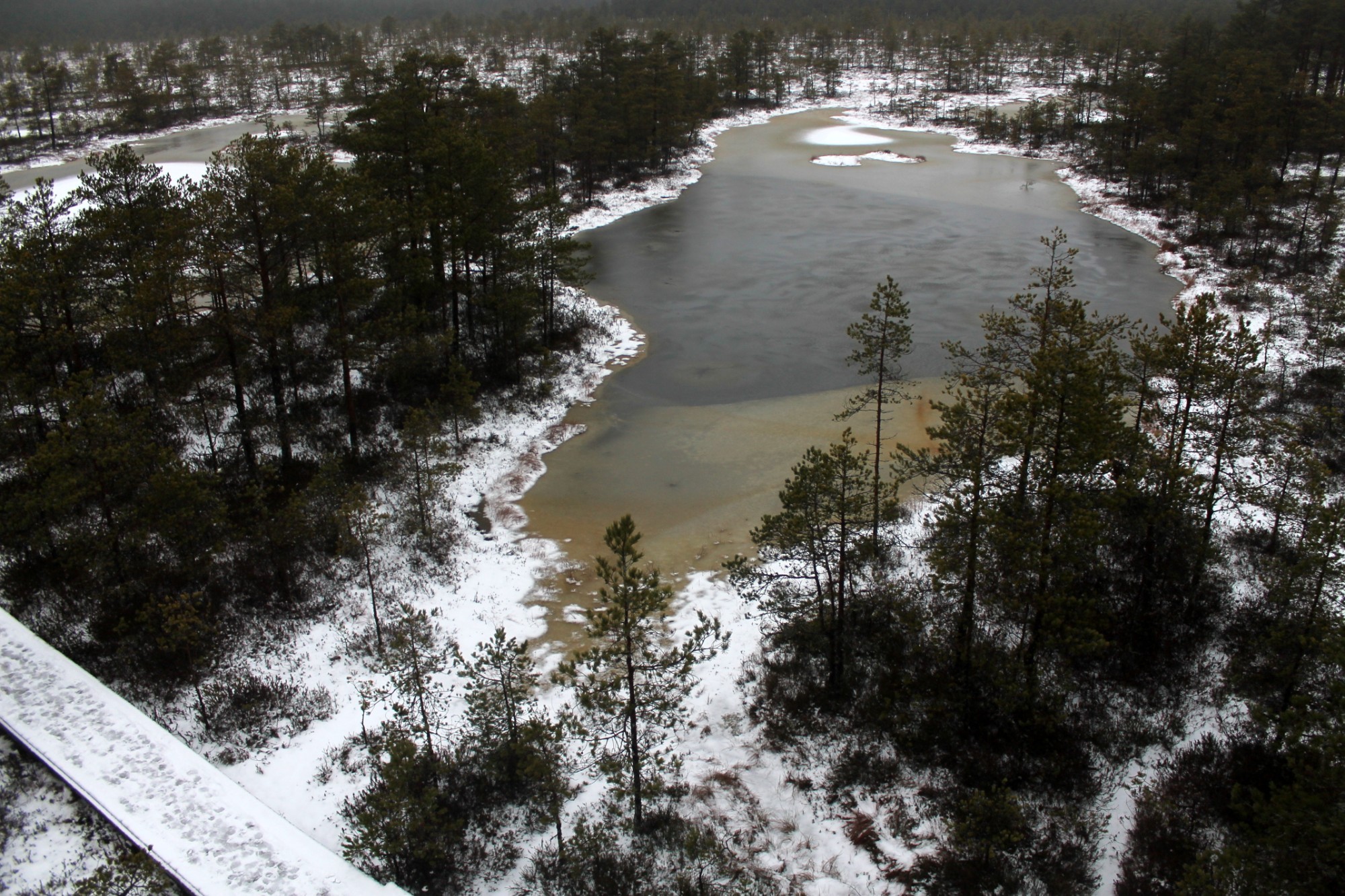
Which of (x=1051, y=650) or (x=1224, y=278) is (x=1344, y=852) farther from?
(x=1224, y=278)

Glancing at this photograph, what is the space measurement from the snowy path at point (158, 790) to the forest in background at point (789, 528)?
930 mm

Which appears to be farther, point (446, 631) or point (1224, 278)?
point (1224, 278)

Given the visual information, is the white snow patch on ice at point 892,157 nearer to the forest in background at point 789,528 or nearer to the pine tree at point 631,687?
the forest in background at point 789,528

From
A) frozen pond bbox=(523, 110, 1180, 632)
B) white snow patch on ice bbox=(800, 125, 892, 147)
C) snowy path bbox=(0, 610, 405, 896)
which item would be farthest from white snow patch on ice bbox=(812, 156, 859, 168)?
snowy path bbox=(0, 610, 405, 896)

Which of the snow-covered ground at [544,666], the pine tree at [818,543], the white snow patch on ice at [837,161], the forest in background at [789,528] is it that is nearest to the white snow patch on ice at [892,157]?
the white snow patch on ice at [837,161]

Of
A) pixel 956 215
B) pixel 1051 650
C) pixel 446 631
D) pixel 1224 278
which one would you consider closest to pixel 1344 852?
pixel 1051 650

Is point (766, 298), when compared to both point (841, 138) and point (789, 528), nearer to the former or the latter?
point (789, 528)

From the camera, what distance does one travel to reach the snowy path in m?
11.8

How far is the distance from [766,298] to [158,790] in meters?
34.9

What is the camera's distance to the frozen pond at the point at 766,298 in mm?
25375

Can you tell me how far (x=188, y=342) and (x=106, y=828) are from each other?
12.3 m

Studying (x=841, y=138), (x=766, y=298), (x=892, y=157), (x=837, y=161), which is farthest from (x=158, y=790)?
(x=841, y=138)

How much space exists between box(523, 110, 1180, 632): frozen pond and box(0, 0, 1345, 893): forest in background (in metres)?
3.72

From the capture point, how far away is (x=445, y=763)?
47.6ft
